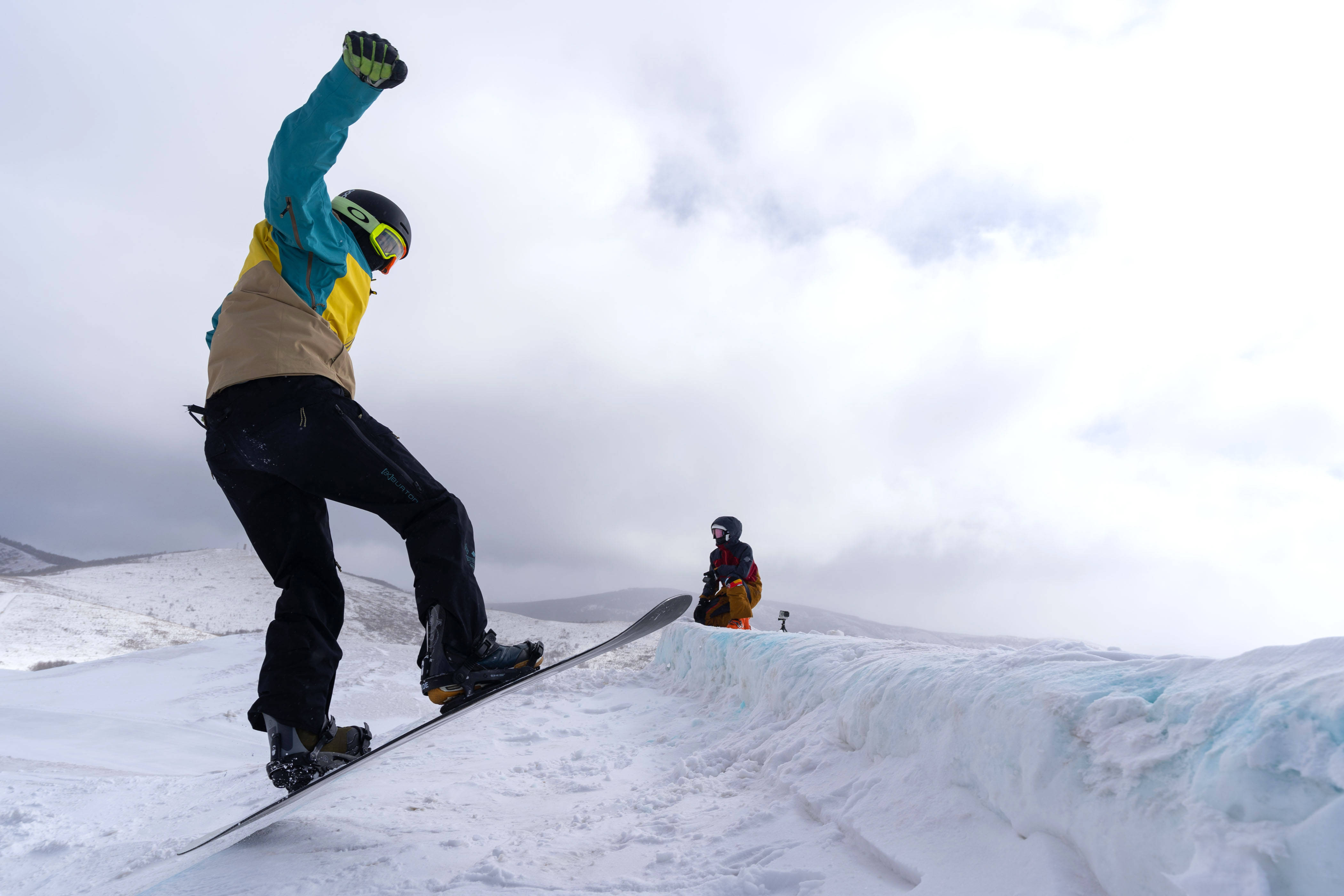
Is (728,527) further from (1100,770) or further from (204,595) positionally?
(204,595)

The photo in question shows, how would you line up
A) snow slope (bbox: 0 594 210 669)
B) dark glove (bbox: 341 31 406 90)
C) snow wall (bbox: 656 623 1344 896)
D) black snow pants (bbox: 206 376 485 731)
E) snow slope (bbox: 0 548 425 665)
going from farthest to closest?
snow slope (bbox: 0 548 425 665)
snow slope (bbox: 0 594 210 669)
black snow pants (bbox: 206 376 485 731)
dark glove (bbox: 341 31 406 90)
snow wall (bbox: 656 623 1344 896)

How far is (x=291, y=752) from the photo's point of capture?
197 cm

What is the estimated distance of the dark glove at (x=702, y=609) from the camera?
8.62 m

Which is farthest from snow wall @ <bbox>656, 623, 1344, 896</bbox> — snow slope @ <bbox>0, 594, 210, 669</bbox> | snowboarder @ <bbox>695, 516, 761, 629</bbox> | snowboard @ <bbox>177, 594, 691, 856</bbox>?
snow slope @ <bbox>0, 594, 210, 669</bbox>

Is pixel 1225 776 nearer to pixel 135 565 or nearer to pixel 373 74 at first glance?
pixel 373 74

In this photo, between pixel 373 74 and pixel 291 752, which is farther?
pixel 291 752

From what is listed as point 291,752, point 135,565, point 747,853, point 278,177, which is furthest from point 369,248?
point 135,565

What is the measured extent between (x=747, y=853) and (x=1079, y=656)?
99 cm

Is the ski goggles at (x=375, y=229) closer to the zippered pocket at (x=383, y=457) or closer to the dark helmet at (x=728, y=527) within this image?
the zippered pocket at (x=383, y=457)

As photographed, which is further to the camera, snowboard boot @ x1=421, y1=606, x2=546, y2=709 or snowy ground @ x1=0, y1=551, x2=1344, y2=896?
snowboard boot @ x1=421, y1=606, x2=546, y2=709

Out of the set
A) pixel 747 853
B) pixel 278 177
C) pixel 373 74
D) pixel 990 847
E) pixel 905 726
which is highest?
pixel 373 74

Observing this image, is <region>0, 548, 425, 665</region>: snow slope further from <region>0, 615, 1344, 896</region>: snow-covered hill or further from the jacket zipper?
the jacket zipper

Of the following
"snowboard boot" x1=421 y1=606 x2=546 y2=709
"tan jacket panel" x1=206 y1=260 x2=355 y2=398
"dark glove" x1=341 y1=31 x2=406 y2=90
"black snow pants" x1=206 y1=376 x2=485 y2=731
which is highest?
"dark glove" x1=341 y1=31 x2=406 y2=90

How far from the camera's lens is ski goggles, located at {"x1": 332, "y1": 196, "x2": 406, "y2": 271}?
2.33 meters
